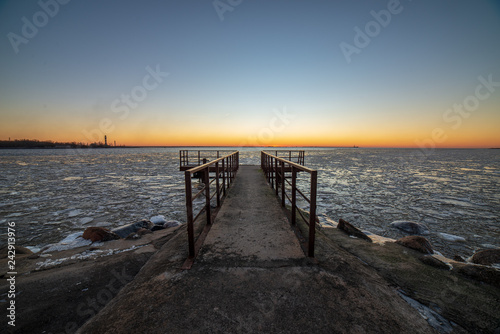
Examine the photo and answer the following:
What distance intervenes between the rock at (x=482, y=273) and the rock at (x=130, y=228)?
268 inches

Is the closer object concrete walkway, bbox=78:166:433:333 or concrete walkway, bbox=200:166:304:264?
concrete walkway, bbox=78:166:433:333

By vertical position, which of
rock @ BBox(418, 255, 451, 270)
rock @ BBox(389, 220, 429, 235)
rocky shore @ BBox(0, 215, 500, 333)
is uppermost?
rocky shore @ BBox(0, 215, 500, 333)

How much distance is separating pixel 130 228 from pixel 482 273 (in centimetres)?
750

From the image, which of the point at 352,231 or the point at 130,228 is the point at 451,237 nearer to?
the point at 352,231

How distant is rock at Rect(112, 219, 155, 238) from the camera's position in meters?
5.79

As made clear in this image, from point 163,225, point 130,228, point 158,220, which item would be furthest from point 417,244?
point 158,220

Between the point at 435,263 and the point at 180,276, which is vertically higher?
the point at 180,276

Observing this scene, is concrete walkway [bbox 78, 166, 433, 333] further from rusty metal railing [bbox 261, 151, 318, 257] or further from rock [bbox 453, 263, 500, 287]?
rock [bbox 453, 263, 500, 287]

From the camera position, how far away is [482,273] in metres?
2.90

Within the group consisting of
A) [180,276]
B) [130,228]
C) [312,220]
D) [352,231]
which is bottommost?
[130,228]

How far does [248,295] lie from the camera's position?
2.11 metres

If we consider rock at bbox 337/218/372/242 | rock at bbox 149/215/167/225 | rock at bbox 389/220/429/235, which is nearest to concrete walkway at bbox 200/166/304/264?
rock at bbox 337/218/372/242

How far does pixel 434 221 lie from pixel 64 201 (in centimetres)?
1614

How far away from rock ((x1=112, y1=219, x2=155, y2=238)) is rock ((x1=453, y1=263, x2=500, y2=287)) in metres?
6.81
